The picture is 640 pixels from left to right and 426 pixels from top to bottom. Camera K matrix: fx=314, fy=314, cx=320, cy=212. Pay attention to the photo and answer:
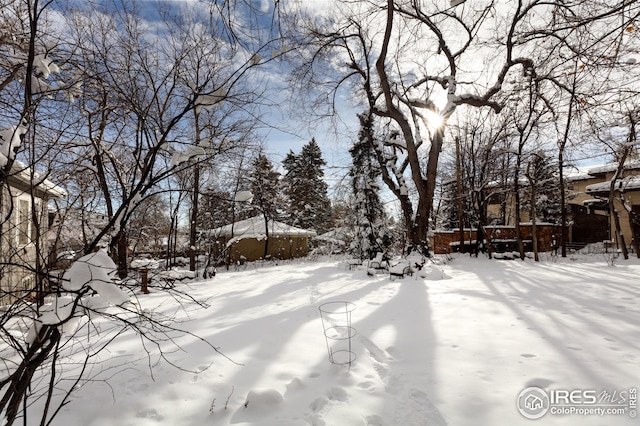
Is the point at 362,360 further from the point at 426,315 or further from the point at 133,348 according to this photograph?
the point at 133,348

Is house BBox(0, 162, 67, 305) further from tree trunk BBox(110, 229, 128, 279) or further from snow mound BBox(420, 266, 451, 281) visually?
snow mound BBox(420, 266, 451, 281)

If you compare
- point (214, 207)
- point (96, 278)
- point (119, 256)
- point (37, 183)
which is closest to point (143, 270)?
point (96, 278)

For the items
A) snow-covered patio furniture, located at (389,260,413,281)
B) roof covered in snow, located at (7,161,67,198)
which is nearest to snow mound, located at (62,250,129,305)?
roof covered in snow, located at (7,161,67,198)

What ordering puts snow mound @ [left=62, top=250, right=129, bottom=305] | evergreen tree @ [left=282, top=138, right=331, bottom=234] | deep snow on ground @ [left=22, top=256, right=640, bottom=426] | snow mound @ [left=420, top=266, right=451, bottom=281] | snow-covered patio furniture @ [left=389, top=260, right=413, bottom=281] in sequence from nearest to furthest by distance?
snow mound @ [left=62, top=250, right=129, bottom=305]
deep snow on ground @ [left=22, top=256, right=640, bottom=426]
snow mound @ [left=420, top=266, right=451, bottom=281]
snow-covered patio furniture @ [left=389, top=260, right=413, bottom=281]
evergreen tree @ [left=282, top=138, right=331, bottom=234]

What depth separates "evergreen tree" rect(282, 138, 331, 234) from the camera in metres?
29.1

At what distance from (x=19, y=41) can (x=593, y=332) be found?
5645mm

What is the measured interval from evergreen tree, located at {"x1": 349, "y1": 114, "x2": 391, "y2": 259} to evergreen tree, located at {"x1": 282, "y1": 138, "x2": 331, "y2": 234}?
12.8 meters

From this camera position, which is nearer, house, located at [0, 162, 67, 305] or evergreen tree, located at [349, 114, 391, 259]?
house, located at [0, 162, 67, 305]

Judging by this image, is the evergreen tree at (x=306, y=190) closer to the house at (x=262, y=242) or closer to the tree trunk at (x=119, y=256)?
the house at (x=262, y=242)

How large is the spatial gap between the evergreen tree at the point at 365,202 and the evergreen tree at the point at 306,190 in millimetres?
12833

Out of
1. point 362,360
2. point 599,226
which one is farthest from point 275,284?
point 599,226

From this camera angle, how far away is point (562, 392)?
222 centimetres

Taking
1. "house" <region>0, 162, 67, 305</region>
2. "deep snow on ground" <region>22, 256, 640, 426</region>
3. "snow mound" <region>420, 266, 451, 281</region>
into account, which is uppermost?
"house" <region>0, 162, 67, 305</region>

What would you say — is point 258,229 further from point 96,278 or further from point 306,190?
point 96,278
